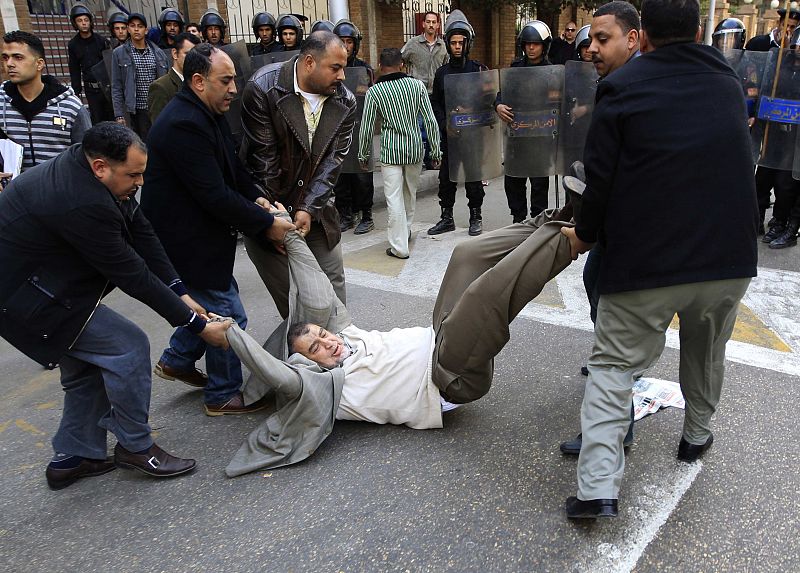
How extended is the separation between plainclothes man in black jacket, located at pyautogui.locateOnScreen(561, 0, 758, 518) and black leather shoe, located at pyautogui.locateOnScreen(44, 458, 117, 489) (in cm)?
198

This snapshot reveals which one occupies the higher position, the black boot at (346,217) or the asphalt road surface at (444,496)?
the black boot at (346,217)

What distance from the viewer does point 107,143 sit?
2469 millimetres

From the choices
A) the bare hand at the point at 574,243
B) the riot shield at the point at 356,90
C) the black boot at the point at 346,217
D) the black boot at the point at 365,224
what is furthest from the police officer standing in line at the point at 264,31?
the bare hand at the point at 574,243

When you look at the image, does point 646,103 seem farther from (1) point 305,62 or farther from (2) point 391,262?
(2) point 391,262

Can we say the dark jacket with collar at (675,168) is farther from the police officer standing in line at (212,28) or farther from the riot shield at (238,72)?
the police officer standing in line at (212,28)

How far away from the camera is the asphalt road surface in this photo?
2.37 m

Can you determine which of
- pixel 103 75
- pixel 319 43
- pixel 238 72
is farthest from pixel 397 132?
pixel 103 75

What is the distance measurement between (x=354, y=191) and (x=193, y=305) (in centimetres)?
423

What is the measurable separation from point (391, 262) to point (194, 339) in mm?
2736

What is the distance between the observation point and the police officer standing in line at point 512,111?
617 centimetres

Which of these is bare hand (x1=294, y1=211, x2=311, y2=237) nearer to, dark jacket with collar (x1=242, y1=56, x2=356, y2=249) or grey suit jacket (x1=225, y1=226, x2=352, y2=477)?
dark jacket with collar (x1=242, y1=56, x2=356, y2=249)

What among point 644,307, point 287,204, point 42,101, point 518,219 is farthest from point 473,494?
point 518,219

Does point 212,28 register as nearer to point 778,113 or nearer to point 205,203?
point 205,203

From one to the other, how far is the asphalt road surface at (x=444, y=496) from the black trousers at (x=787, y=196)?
2.58 m
